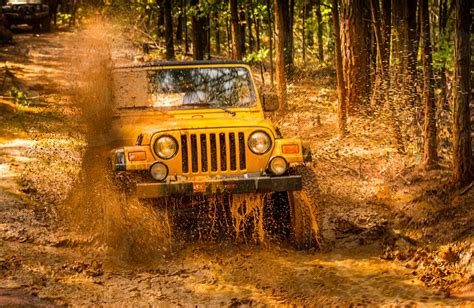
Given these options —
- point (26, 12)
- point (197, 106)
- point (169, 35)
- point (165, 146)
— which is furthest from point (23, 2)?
point (165, 146)

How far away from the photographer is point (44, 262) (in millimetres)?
6379

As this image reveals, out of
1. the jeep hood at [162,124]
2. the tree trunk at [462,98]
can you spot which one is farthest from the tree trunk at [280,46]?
the jeep hood at [162,124]

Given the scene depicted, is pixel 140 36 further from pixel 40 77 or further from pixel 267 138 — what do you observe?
pixel 267 138

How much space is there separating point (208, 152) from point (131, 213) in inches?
→ 36.9

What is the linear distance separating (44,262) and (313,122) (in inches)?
374

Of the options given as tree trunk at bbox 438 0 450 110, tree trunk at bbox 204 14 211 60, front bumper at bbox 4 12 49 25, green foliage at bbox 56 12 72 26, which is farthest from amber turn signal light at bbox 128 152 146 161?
green foliage at bbox 56 12 72 26

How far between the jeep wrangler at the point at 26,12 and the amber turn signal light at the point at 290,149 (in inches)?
A: 990

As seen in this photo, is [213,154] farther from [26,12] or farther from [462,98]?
[26,12]

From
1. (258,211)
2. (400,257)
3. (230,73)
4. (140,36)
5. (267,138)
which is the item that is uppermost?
(140,36)

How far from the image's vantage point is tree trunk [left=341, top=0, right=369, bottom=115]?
11.6 meters

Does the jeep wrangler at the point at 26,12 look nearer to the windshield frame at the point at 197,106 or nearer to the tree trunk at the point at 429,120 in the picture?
the windshield frame at the point at 197,106

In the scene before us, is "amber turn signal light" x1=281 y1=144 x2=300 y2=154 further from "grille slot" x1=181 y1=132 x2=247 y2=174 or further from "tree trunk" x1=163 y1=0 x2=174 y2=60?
"tree trunk" x1=163 y1=0 x2=174 y2=60

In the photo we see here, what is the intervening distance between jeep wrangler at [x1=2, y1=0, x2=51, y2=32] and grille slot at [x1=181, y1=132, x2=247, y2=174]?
24888 mm

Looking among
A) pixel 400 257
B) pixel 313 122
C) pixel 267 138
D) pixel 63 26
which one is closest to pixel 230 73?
pixel 267 138
